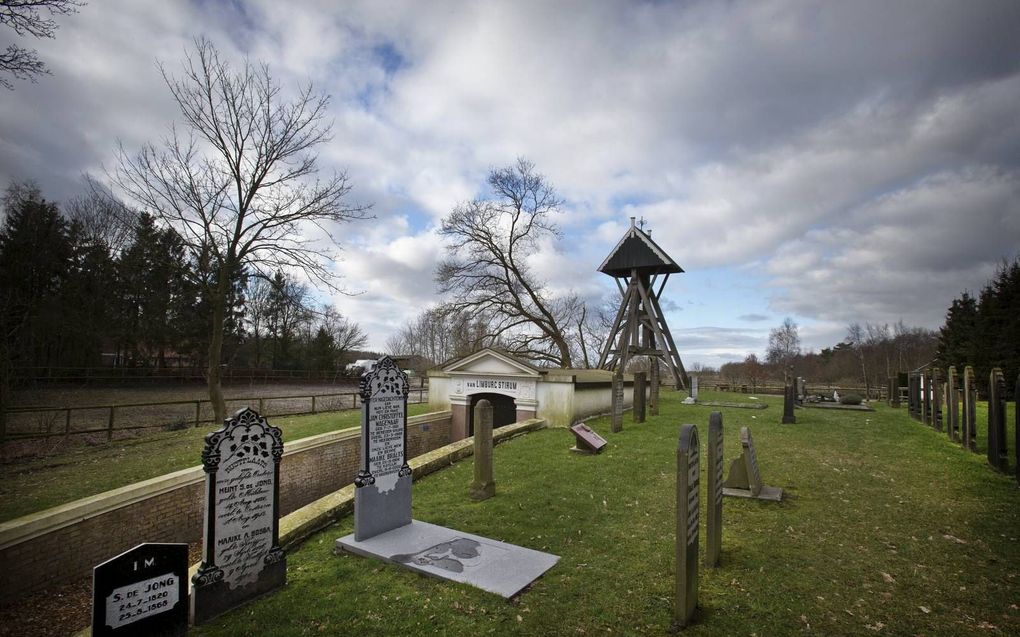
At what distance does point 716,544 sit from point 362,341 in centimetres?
5680

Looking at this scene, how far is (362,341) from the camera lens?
5847 cm

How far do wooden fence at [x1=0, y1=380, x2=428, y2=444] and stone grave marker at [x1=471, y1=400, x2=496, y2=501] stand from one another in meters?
3.60

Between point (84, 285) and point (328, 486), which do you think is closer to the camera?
point (328, 486)

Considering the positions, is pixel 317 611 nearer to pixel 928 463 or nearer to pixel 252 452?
pixel 252 452

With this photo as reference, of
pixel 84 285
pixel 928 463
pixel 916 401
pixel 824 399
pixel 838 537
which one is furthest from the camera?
pixel 84 285

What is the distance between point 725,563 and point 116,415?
A: 23.7m

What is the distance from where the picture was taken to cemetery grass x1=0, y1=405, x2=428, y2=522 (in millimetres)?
8922

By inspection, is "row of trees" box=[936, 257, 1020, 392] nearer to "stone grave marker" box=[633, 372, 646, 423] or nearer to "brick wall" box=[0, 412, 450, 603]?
"stone grave marker" box=[633, 372, 646, 423]

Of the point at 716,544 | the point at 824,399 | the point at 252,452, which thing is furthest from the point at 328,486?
the point at 824,399

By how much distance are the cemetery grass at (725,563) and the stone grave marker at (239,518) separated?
0.21 m

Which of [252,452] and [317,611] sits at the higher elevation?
[252,452]

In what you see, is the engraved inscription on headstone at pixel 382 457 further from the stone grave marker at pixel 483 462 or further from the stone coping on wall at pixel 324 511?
the stone grave marker at pixel 483 462

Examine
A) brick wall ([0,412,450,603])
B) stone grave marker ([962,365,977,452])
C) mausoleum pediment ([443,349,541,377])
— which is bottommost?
brick wall ([0,412,450,603])

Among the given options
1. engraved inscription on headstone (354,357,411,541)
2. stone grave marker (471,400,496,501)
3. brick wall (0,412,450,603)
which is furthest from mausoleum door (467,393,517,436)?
engraved inscription on headstone (354,357,411,541)
